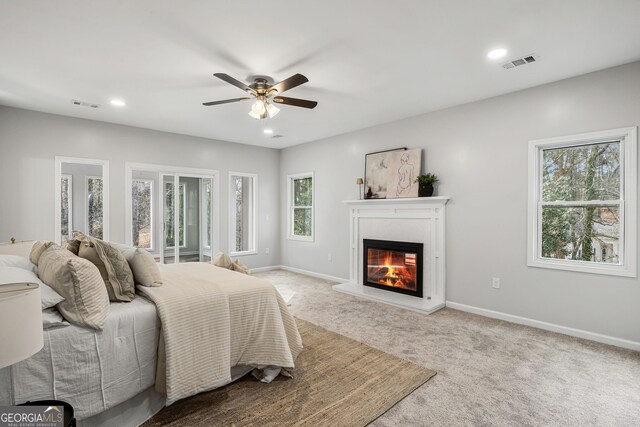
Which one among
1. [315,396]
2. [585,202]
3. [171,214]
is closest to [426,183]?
[585,202]

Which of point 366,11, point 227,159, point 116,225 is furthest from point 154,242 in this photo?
point 366,11

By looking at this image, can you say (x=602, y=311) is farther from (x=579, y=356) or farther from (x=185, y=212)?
(x=185, y=212)

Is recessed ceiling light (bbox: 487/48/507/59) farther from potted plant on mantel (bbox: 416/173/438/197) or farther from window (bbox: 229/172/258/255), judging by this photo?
window (bbox: 229/172/258/255)

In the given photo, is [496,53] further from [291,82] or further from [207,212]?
[207,212]

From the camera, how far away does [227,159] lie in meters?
6.30

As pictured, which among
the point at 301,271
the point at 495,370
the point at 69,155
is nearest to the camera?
the point at 495,370

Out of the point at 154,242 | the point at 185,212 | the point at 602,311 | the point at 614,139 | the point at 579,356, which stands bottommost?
the point at 579,356

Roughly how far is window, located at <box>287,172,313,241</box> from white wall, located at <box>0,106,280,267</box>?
100cm

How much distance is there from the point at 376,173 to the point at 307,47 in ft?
8.89

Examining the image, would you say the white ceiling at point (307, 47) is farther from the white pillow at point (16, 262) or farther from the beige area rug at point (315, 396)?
A: the beige area rug at point (315, 396)

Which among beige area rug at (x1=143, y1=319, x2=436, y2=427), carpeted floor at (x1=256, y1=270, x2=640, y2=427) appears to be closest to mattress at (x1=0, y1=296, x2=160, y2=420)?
beige area rug at (x1=143, y1=319, x2=436, y2=427)

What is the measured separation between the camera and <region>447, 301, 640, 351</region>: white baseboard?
121 inches

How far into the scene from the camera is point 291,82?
287 centimetres

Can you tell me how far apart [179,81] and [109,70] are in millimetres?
632
